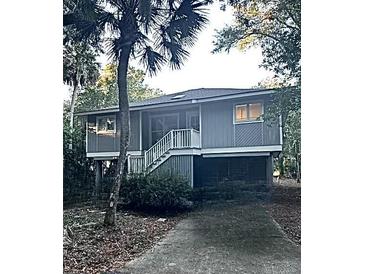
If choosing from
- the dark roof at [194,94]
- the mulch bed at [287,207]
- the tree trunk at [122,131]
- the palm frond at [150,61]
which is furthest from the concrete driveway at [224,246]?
the palm frond at [150,61]

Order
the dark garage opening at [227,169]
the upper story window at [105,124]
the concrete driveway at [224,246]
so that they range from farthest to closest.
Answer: the upper story window at [105,124] → the dark garage opening at [227,169] → the concrete driveway at [224,246]

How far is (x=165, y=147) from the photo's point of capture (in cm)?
188

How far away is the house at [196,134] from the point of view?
1.81m

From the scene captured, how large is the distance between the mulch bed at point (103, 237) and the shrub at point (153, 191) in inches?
→ 2.1

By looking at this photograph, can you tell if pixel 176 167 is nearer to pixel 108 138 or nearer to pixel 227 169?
pixel 227 169

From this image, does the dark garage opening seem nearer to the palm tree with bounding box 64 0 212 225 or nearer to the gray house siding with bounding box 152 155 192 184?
the gray house siding with bounding box 152 155 192 184

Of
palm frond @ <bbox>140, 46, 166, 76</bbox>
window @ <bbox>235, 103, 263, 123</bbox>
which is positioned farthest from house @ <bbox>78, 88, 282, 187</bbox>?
palm frond @ <bbox>140, 46, 166, 76</bbox>

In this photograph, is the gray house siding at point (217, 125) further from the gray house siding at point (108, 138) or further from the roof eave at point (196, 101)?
the gray house siding at point (108, 138)

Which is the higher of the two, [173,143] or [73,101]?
[73,101]

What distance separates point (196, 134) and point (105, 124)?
1.43 feet

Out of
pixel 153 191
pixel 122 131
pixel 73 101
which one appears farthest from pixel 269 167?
pixel 73 101
